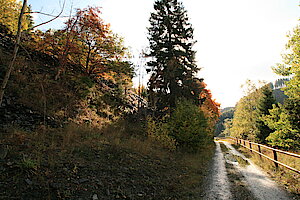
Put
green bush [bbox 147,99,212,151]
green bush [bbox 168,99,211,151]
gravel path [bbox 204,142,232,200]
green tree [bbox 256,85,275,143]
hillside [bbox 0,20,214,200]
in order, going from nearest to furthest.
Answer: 1. hillside [bbox 0,20,214,200]
2. gravel path [bbox 204,142,232,200]
3. green bush [bbox 147,99,212,151]
4. green bush [bbox 168,99,211,151]
5. green tree [bbox 256,85,275,143]

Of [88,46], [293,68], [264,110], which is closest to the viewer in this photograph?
[293,68]

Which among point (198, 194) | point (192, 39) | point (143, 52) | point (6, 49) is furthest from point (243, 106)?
point (6, 49)

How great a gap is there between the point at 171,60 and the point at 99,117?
8.81 meters

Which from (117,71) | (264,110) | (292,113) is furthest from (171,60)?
(264,110)

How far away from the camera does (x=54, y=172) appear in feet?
15.4

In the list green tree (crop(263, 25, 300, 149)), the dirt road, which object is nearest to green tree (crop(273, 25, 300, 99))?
green tree (crop(263, 25, 300, 149))

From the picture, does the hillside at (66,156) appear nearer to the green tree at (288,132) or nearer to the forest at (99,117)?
the forest at (99,117)

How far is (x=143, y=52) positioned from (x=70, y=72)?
765 centimetres

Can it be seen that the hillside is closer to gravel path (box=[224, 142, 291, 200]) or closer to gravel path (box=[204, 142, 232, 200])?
gravel path (box=[204, 142, 232, 200])

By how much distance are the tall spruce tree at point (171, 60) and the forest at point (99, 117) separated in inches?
4.3

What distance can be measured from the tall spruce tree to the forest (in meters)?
0.11

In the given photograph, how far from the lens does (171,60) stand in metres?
16.2

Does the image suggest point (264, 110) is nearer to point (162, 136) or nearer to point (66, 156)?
point (162, 136)

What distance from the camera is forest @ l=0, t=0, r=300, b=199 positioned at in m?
4.74
